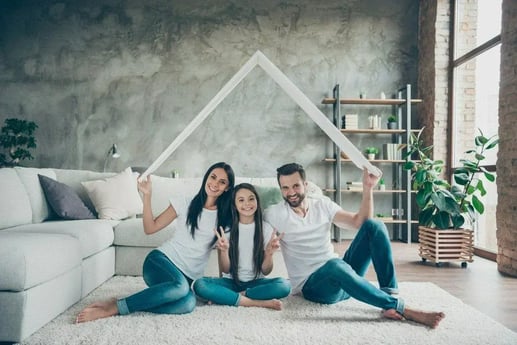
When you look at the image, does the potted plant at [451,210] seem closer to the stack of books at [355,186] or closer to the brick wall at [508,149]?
the brick wall at [508,149]

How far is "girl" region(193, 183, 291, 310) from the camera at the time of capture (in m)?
2.43

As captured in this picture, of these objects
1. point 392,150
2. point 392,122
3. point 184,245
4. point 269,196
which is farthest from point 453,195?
point 184,245

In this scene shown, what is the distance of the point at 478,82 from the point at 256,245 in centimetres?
384

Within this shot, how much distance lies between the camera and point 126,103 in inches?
228

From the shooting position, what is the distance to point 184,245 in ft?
8.24

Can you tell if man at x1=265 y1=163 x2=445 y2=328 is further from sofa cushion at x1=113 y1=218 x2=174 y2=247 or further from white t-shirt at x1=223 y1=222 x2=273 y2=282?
sofa cushion at x1=113 y1=218 x2=174 y2=247

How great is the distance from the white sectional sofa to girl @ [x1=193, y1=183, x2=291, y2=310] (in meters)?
0.63

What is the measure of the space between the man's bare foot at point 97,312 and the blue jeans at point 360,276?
1.07 m

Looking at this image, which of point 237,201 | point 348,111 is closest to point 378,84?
point 348,111

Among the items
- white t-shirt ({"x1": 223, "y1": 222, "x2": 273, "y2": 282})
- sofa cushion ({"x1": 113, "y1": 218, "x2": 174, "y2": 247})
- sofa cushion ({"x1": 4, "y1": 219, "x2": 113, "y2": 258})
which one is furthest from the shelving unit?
sofa cushion ({"x1": 4, "y1": 219, "x2": 113, "y2": 258})

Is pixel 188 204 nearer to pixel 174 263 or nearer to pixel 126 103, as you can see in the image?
pixel 174 263

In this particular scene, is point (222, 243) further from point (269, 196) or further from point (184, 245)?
point (269, 196)

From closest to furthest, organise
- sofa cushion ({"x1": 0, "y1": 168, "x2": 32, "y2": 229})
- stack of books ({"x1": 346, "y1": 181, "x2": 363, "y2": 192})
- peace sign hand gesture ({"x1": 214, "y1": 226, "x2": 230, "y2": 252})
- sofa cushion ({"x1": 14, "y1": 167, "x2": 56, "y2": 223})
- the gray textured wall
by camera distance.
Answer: peace sign hand gesture ({"x1": 214, "y1": 226, "x2": 230, "y2": 252})
sofa cushion ({"x1": 0, "y1": 168, "x2": 32, "y2": 229})
sofa cushion ({"x1": 14, "y1": 167, "x2": 56, "y2": 223})
stack of books ({"x1": 346, "y1": 181, "x2": 363, "y2": 192})
the gray textured wall

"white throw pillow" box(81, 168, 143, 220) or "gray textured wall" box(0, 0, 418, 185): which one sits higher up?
"gray textured wall" box(0, 0, 418, 185)
